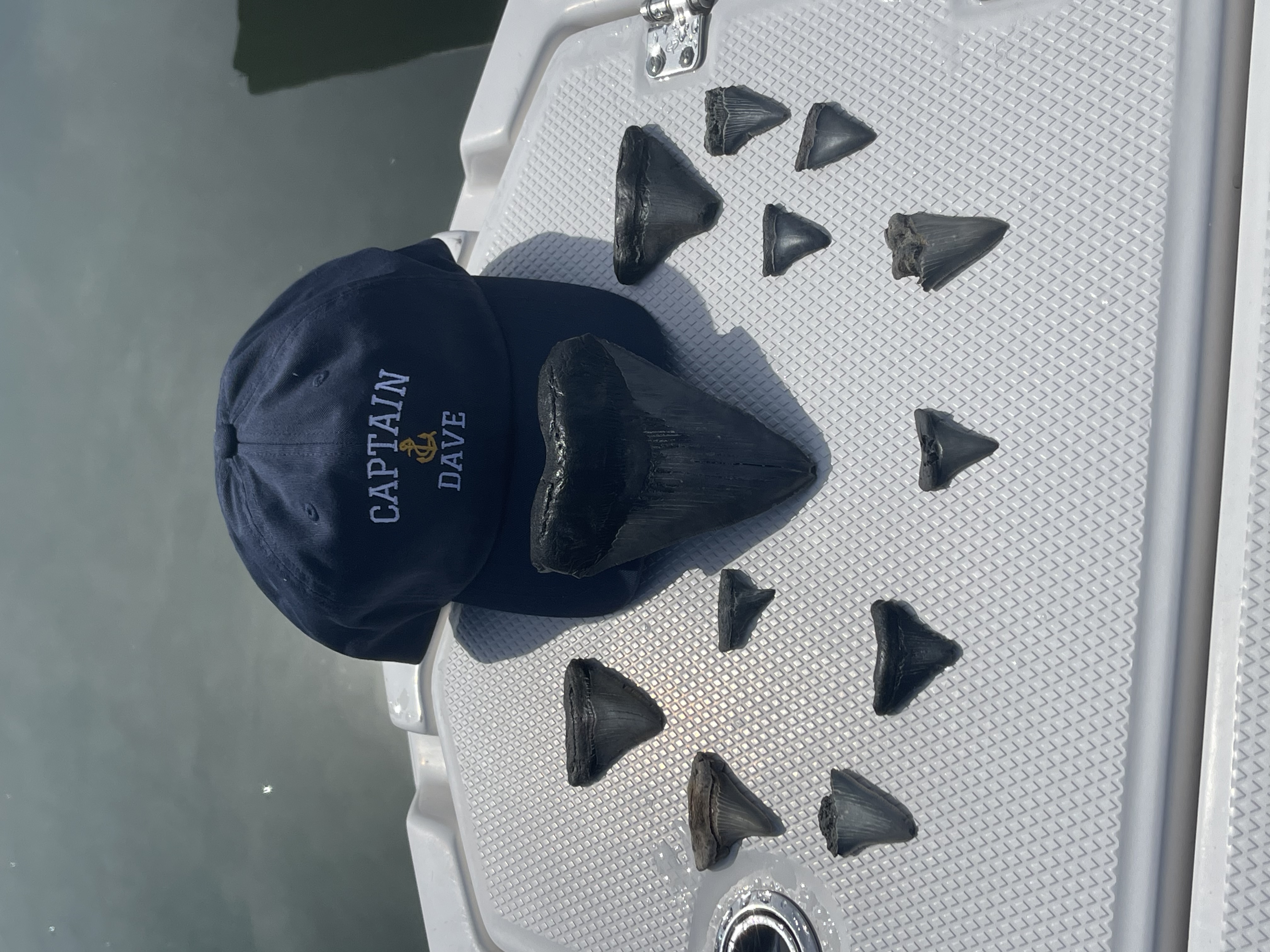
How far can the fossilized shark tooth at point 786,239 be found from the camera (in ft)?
3.10

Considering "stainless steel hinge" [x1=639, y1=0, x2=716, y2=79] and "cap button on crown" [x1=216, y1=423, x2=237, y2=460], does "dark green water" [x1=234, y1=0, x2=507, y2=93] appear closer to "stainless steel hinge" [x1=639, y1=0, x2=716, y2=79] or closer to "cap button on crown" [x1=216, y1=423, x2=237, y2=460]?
"stainless steel hinge" [x1=639, y1=0, x2=716, y2=79]

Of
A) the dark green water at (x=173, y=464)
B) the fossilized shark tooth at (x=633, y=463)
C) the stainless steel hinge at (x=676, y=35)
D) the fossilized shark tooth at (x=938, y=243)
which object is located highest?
the stainless steel hinge at (x=676, y=35)

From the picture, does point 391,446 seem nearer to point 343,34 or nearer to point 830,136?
point 830,136

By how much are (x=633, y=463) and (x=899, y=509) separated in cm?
25

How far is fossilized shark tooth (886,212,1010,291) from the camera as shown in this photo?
83 centimetres

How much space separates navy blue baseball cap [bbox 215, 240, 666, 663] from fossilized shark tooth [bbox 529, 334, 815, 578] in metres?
0.07

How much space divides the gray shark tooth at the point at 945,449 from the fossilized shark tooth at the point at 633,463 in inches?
4.7

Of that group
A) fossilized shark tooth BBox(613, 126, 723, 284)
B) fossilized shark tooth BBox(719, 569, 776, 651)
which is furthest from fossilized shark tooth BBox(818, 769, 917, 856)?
fossilized shark tooth BBox(613, 126, 723, 284)

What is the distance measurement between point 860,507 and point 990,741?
230 millimetres

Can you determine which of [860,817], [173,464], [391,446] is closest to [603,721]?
[860,817]

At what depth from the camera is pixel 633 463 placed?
83 centimetres

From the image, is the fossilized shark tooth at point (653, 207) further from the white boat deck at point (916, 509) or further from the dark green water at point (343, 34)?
the dark green water at point (343, 34)

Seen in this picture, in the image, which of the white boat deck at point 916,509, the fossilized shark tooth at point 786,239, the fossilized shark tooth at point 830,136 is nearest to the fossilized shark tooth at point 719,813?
the white boat deck at point 916,509

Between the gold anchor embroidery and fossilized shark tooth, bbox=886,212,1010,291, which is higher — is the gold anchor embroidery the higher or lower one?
the lower one
